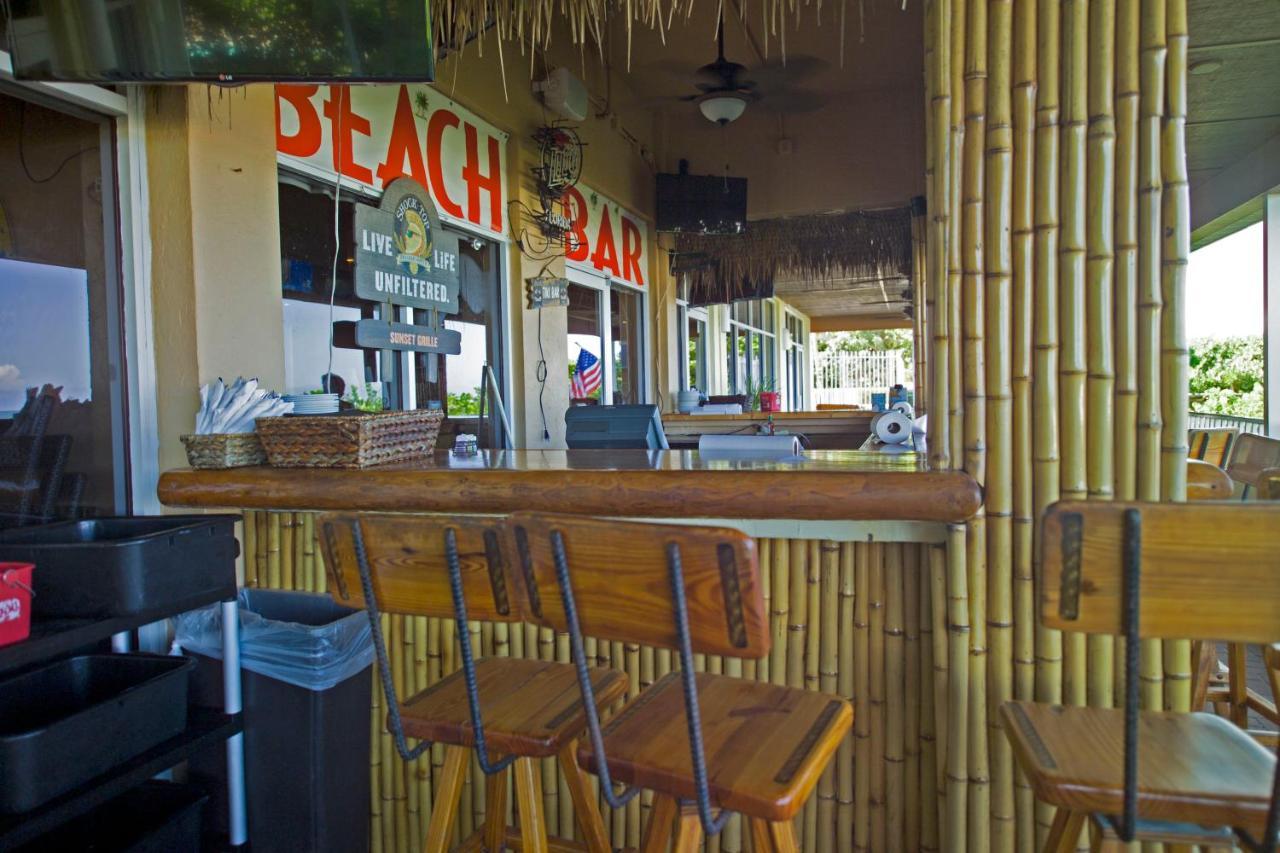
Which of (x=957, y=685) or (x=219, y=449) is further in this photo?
(x=219, y=449)

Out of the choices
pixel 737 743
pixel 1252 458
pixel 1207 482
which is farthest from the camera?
pixel 1252 458

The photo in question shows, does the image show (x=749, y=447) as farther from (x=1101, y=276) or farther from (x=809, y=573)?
(x=1101, y=276)

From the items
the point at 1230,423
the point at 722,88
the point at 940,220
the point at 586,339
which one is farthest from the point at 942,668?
the point at 1230,423

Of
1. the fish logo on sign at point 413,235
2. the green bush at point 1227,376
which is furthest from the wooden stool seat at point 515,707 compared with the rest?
the green bush at point 1227,376

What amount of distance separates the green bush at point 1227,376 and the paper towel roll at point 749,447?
9.19 metres

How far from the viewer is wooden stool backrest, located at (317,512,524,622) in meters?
1.25

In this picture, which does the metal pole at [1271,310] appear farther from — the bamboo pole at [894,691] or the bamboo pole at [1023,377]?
the bamboo pole at [894,691]

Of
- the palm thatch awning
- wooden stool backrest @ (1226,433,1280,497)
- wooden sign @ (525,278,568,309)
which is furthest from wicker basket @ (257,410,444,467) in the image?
the palm thatch awning

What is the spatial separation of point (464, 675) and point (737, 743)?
0.53 m

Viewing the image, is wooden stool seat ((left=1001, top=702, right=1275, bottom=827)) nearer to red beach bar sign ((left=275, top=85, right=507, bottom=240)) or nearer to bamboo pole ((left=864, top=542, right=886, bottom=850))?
bamboo pole ((left=864, top=542, right=886, bottom=850))

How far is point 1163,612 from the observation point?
3.23 feet

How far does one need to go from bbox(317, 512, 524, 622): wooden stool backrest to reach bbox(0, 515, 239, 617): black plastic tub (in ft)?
1.92

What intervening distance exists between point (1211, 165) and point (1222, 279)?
5.08 meters

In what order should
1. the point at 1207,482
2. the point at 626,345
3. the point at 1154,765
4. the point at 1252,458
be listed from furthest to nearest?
1. the point at 626,345
2. the point at 1252,458
3. the point at 1207,482
4. the point at 1154,765
